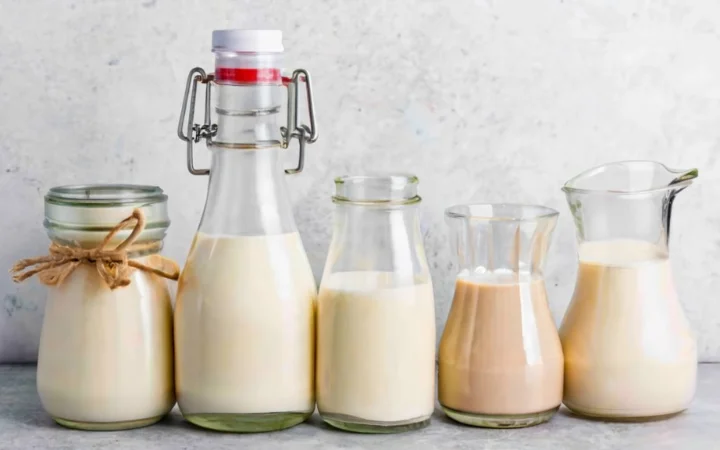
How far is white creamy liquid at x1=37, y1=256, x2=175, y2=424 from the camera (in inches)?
33.9

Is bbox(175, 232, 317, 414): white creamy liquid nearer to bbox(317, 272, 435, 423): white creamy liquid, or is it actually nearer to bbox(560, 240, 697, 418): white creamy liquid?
bbox(317, 272, 435, 423): white creamy liquid

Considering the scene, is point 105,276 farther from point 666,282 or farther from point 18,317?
point 666,282

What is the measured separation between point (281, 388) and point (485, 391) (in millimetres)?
183

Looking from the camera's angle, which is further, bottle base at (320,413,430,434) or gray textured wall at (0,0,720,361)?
gray textured wall at (0,0,720,361)

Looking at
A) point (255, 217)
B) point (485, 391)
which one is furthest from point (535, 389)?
point (255, 217)

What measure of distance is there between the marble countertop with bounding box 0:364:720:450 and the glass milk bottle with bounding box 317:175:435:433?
0.9 inches

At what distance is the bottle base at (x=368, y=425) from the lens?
87cm

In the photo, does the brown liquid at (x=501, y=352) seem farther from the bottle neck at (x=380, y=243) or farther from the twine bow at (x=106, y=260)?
the twine bow at (x=106, y=260)

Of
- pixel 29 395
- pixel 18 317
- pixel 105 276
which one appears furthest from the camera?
pixel 18 317

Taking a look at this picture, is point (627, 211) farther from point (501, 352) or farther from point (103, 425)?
point (103, 425)

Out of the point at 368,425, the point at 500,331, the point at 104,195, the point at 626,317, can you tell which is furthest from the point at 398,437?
the point at 104,195

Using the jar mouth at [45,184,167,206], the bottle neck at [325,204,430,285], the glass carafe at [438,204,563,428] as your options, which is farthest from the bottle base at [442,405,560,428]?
the jar mouth at [45,184,167,206]

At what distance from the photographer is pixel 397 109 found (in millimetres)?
1081

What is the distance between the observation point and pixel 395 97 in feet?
3.54
